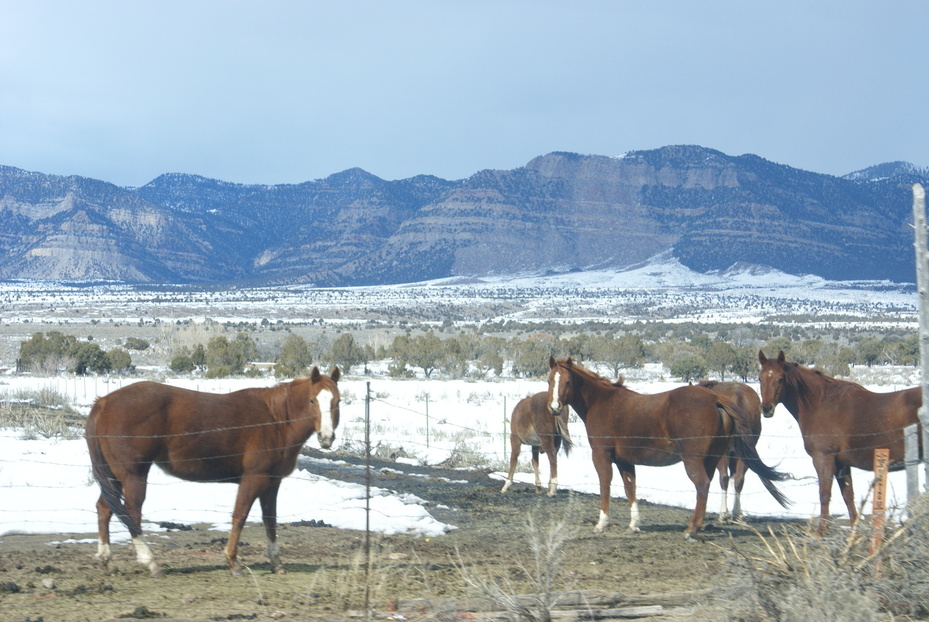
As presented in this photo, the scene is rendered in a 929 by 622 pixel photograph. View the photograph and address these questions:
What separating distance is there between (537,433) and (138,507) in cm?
740

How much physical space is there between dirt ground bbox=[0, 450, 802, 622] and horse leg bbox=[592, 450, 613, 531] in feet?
0.76

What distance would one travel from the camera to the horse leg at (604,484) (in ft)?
38.9

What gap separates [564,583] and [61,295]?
149449 millimetres

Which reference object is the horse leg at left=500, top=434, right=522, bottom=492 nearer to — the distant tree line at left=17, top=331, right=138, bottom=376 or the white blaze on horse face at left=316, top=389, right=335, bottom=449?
the white blaze on horse face at left=316, top=389, right=335, bottom=449

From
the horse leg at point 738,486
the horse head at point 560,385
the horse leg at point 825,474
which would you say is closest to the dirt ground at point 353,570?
the horse leg at point 738,486

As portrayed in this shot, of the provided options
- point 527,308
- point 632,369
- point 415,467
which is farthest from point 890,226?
point 415,467

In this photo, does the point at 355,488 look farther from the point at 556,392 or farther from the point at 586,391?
the point at 586,391

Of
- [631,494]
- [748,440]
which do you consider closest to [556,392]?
[631,494]

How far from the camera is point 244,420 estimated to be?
930cm

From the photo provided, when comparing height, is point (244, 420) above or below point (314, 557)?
above

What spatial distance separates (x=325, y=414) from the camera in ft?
29.7

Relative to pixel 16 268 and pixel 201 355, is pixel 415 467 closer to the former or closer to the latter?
pixel 201 355

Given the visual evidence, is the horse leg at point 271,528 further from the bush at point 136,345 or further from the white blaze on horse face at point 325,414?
the bush at point 136,345

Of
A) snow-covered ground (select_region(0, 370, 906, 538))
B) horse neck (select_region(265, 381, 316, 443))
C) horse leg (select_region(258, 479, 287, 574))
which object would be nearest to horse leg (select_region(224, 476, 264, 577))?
horse leg (select_region(258, 479, 287, 574))
